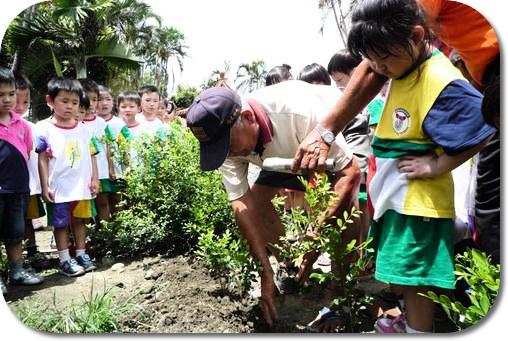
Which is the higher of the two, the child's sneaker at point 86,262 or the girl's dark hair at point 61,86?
the girl's dark hair at point 61,86

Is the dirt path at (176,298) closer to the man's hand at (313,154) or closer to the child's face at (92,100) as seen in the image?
the man's hand at (313,154)

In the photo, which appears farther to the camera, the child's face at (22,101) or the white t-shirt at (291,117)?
the child's face at (22,101)

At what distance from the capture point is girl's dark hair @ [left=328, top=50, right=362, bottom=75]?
Result: 391 cm

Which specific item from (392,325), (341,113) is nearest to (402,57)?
(341,113)

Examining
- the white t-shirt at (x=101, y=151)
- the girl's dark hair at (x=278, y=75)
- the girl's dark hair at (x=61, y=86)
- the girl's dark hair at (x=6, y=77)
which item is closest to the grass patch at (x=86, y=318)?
the girl's dark hair at (x=6, y=77)

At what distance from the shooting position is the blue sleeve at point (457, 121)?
1481 mm

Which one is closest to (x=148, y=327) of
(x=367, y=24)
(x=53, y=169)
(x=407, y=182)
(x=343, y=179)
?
(x=343, y=179)

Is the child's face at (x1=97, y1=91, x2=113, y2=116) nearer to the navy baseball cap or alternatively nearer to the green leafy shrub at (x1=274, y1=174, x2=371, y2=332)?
the navy baseball cap

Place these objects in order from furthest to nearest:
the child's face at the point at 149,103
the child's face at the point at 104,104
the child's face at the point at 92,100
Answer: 1. the child's face at the point at 149,103
2. the child's face at the point at 104,104
3. the child's face at the point at 92,100

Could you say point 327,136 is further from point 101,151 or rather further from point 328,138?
point 101,151

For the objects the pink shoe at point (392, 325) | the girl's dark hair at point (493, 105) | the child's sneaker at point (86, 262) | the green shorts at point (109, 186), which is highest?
the girl's dark hair at point (493, 105)

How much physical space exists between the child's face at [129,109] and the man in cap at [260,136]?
11.5ft

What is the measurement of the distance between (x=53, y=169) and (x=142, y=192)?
79cm

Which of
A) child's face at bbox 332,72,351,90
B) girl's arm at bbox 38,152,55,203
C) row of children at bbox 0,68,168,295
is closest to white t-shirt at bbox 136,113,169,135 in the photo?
row of children at bbox 0,68,168,295
